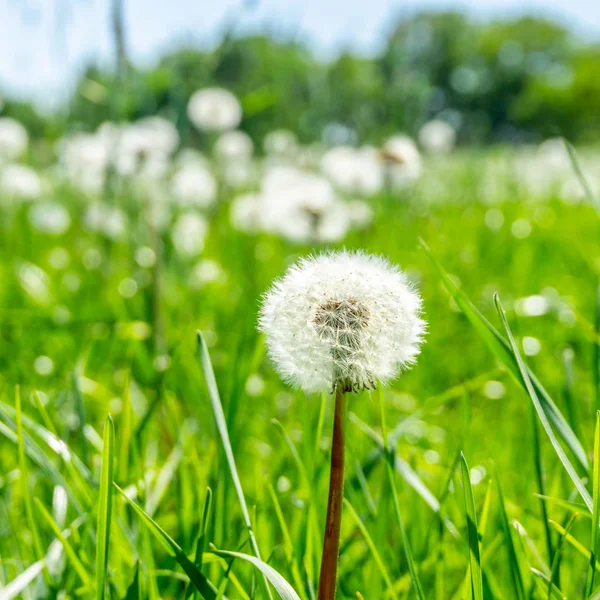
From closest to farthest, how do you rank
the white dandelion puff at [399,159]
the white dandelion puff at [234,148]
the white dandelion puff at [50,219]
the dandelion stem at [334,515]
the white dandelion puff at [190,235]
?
the dandelion stem at [334,515], the white dandelion puff at [399,159], the white dandelion puff at [190,235], the white dandelion puff at [50,219], the white dandelion puff at [234,148]

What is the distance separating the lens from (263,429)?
5.00 ft

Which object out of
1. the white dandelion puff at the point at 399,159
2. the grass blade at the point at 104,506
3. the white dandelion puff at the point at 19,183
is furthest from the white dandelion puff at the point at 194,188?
the grass blade at the point at 104,506

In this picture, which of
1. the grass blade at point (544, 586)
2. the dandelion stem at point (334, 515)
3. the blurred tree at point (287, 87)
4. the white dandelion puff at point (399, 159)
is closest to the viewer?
the dandelion stem at point (334, 515)

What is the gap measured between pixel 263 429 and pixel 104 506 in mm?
916

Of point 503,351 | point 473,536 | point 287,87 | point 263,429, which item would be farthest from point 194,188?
point 473,536

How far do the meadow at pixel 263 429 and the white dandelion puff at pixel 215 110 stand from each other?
1.54 feet

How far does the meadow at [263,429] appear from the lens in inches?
29.2

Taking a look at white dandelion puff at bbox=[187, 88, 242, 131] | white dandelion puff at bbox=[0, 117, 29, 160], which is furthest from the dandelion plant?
white dandelion puff at bbox=[0, 117, 29, 160]

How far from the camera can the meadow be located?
74 centimetres

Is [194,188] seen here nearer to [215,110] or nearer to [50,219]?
[50,219]

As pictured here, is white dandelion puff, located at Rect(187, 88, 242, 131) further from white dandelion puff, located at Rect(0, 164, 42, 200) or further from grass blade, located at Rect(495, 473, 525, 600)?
grass blade, located at Rect(495, 473, 525, 600)

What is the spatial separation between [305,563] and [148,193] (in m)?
1.15

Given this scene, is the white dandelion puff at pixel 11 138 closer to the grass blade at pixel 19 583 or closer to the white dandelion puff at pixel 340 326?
the grass blade at pixel 19 583

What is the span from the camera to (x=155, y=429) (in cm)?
147
